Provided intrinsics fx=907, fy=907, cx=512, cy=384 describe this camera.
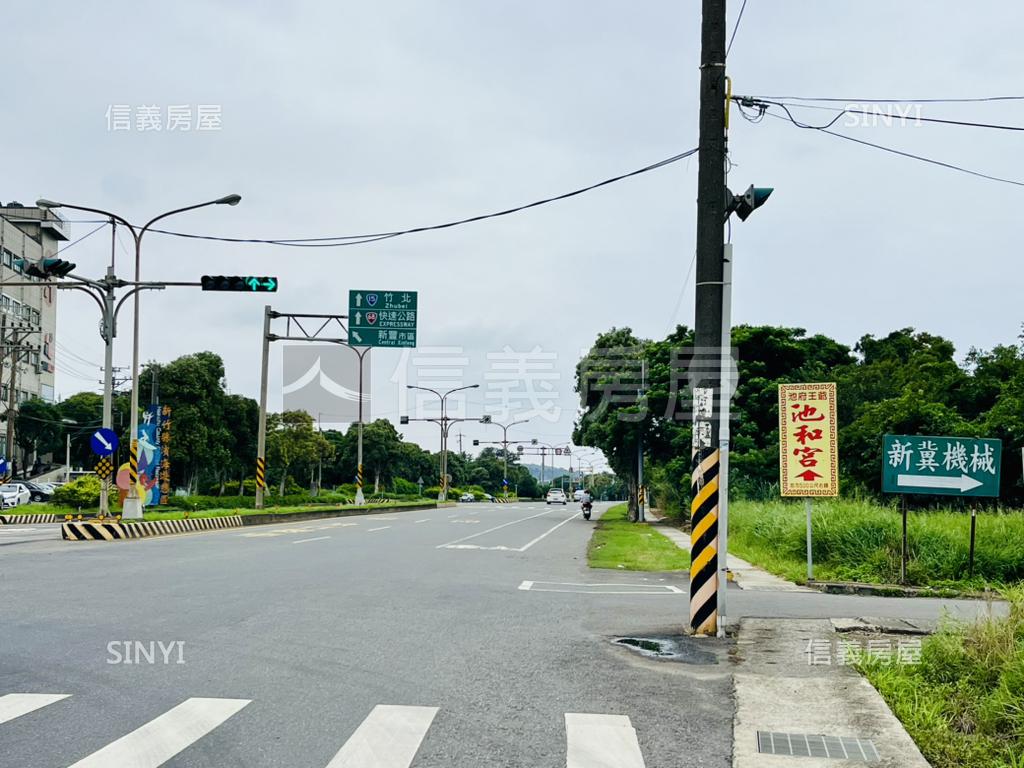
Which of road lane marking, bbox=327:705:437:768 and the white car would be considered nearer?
road lane marking, bbox=327:705:437:768

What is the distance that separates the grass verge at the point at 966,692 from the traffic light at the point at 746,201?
456 cm

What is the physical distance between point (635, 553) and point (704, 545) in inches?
462

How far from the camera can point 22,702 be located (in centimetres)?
632

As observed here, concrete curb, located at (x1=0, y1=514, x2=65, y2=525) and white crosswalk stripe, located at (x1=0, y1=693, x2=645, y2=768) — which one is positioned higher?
white crosswalk stripe, located at (x1=0, y1=693, x2=645, y2=768)

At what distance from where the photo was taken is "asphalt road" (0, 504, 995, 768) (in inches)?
217

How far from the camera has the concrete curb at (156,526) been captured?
2284 centimetres

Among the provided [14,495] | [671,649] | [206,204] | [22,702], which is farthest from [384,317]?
[22,702]

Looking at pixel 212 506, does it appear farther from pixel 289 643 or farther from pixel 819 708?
pixel 819 708

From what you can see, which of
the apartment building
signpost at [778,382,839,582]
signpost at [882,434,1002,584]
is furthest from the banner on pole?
the apartment building

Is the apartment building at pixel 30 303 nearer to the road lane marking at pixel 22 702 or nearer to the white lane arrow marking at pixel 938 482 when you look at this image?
the white lane arrow marking at pixel 938 482

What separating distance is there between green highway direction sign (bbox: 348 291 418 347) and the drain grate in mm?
27732

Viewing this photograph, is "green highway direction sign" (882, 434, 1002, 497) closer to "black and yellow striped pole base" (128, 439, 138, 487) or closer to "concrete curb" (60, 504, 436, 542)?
"concrete curb" (60, 504, 436, 542)

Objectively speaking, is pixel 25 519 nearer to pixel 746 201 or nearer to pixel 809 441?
pixel 809 441

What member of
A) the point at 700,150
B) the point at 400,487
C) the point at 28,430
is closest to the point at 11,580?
the point at 700,150
